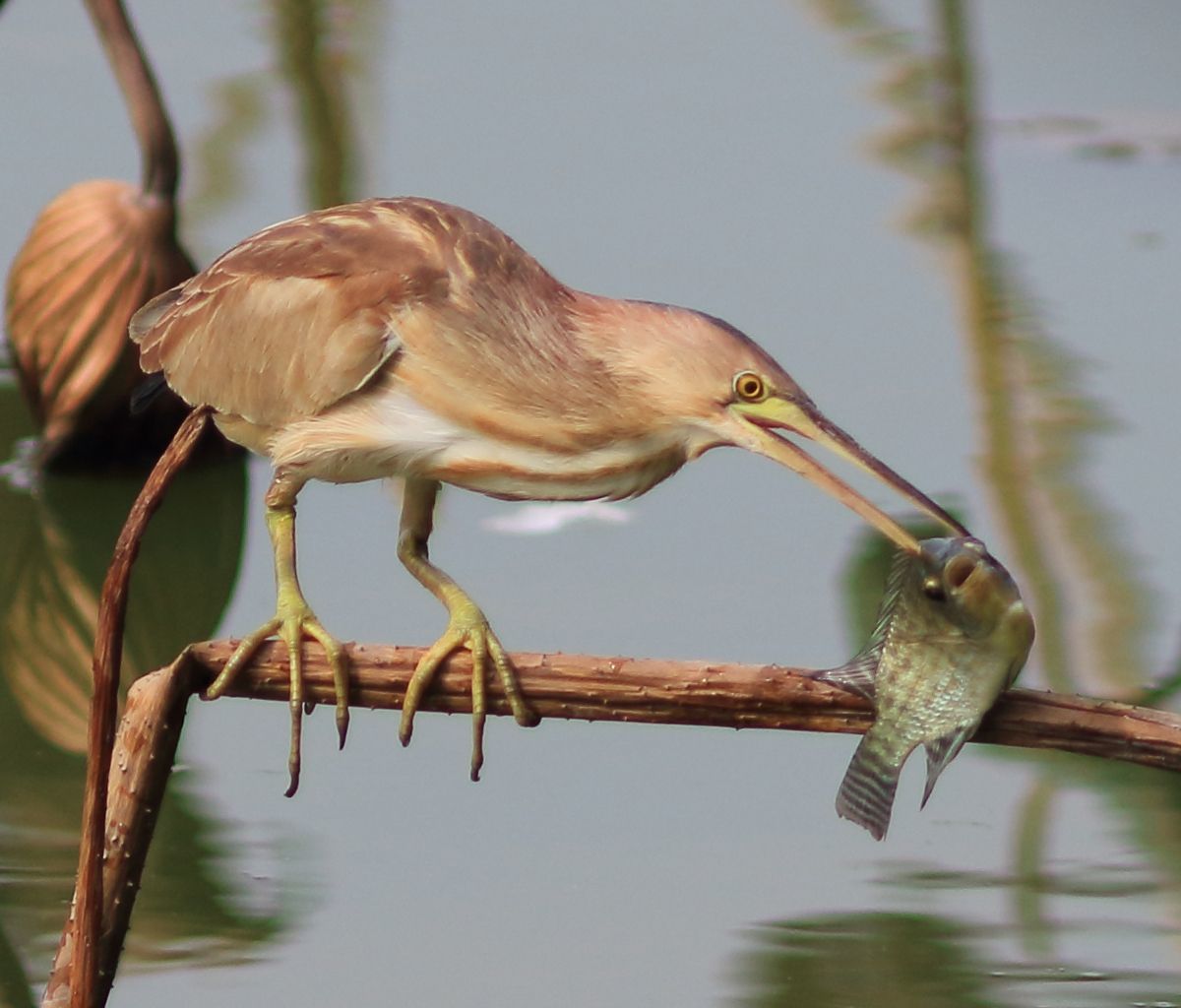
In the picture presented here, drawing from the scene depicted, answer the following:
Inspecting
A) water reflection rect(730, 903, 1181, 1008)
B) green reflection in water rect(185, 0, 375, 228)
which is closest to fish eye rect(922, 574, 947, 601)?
water reflection rect(730, 903, 1181, 1008)

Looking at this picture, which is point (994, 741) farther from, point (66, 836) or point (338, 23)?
point (338, 23)

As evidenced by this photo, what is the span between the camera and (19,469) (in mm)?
2676

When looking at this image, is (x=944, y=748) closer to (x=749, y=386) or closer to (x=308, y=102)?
(x=749, y=386)

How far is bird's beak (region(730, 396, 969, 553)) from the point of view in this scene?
1062mm

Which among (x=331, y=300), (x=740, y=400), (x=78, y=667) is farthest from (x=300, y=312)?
(x=78, y=667)

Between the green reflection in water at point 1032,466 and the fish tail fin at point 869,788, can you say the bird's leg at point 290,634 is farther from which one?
the green reflection in water at point 1032,466

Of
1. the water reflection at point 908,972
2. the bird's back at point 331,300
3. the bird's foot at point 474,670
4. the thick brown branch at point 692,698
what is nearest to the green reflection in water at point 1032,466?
the water reflection at point 908,972

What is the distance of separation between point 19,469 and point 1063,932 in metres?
1.42

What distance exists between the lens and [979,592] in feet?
3.78

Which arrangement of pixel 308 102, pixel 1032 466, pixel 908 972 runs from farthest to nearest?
pixel 308 102
pixel 1032 466
pixel 908 972

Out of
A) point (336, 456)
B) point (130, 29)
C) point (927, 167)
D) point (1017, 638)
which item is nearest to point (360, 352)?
point (336, 456)

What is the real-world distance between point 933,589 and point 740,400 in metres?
0.17

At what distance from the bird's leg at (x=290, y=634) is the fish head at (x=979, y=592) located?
300 mm

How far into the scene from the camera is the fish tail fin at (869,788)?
1162mm
